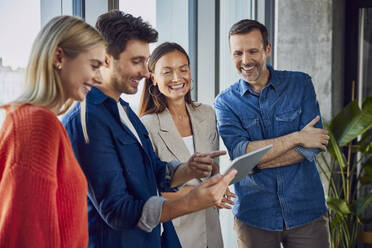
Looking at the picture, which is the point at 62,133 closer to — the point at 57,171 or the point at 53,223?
the point at 57,171

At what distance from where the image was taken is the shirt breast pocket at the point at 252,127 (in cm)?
216

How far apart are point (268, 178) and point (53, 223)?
1.30 metres

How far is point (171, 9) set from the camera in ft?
8.84

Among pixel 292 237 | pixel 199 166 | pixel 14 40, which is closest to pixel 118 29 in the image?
pixel 14 40

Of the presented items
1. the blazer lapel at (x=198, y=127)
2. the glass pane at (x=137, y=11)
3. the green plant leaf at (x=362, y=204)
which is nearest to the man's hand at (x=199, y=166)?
the blazer lapel at (x=198, y=127)

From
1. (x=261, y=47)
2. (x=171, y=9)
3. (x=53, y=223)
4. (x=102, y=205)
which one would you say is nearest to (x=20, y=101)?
(x=53, y=223)

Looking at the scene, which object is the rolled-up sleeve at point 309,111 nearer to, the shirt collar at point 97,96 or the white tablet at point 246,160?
the white tablet at point 246,160

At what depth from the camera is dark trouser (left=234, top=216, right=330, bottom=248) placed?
2.11m

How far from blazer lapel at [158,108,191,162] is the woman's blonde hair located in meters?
0.95

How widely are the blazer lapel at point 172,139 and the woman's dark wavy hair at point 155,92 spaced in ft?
0.22

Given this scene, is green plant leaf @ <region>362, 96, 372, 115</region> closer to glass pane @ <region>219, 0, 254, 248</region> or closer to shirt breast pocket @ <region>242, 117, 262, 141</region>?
glass pane @ <region>219, 0, 254, 248</region>

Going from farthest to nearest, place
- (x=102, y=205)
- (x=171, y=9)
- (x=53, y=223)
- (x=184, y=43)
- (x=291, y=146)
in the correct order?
(x=184, y=43) → (x=171, y=9) → (x=291, y=146) → (x=102, y=205) → (x=53, y=223)

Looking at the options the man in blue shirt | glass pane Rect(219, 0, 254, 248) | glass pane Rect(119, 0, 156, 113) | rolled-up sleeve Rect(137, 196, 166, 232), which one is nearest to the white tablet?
the man in blue shirt

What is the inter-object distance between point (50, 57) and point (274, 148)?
4.03 feet
